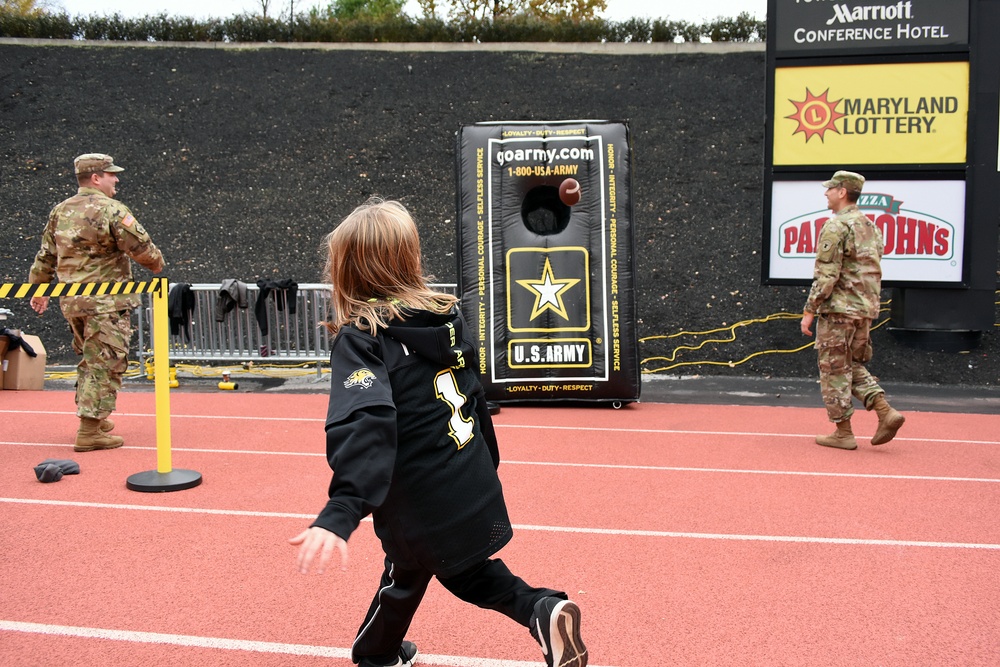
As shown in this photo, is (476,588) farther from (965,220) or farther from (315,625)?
(965,220)

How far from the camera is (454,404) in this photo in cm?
260

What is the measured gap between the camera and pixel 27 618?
348 cm

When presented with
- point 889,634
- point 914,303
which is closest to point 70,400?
point 889,634

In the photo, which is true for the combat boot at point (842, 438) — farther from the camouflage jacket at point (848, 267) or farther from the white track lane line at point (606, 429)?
the camouflage jacket at point (848, 267)

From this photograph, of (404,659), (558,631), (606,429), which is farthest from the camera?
(606,429)

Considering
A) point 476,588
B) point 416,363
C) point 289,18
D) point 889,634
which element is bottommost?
point 889,634

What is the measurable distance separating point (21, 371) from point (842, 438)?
8.94 metres

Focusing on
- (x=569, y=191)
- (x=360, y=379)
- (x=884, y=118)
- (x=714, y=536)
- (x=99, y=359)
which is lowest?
(x=714, y=536)

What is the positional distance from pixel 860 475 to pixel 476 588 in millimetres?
4213

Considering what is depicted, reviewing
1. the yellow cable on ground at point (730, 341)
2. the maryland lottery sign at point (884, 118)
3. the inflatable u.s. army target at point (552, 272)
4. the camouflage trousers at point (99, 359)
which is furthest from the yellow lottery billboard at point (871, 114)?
the camouflage trousers at point (99, 359)

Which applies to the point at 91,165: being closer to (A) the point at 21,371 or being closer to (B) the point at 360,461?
(A) the point at 21,371

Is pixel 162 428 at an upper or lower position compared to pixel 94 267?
lower

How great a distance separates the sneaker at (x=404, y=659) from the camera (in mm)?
2854

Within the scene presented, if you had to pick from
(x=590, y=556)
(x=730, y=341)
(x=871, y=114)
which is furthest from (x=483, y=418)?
(x=730, y=341)
